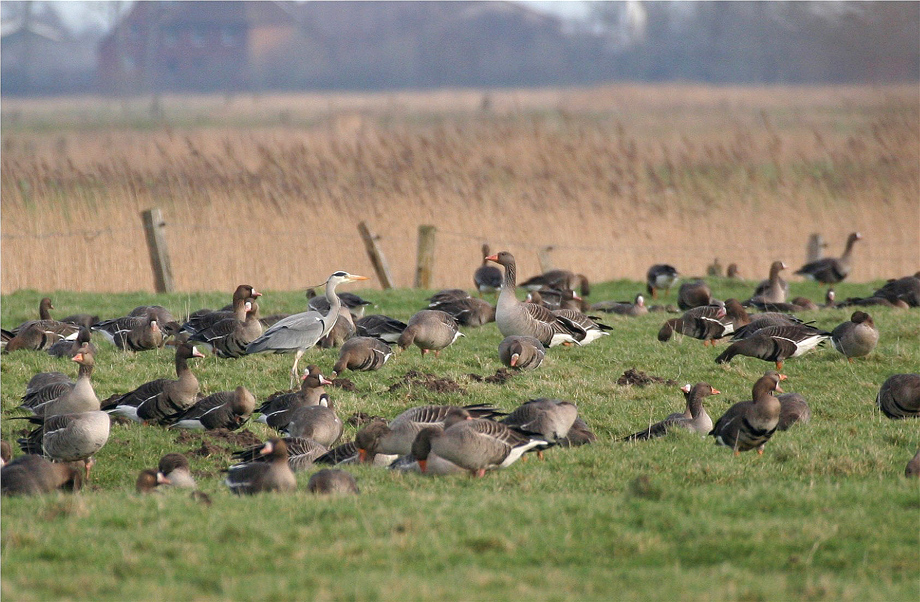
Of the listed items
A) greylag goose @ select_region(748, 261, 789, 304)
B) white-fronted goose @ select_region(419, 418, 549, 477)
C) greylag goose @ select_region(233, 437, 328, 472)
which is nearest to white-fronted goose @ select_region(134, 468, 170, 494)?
greylag goose @ select_region(233, 437, 328, 472)

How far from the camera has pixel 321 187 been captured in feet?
74.0

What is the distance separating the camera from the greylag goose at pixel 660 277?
20.0m

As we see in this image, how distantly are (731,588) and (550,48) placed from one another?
34112 mm

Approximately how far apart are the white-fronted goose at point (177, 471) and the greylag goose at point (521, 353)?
15.1ft

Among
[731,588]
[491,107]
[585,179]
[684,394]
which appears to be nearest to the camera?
[731,588]

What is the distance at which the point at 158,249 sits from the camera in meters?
19.7

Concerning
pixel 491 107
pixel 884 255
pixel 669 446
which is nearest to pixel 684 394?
pixel 669 446

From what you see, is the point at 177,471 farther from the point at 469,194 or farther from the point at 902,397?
the point at 469,194

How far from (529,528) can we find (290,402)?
15.3 feet

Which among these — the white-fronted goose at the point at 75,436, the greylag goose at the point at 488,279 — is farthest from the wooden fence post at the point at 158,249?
the white-fronted goose at the point at 75,436

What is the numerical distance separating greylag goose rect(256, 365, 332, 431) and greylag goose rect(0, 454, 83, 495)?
2603 mm

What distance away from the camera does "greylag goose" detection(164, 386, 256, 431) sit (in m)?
10.2

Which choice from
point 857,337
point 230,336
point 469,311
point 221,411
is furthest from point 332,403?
point 857,337

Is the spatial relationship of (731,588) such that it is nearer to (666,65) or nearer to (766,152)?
(766,152)
